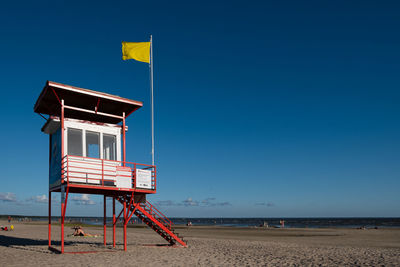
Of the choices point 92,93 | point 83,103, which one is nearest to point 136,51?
point 92,93

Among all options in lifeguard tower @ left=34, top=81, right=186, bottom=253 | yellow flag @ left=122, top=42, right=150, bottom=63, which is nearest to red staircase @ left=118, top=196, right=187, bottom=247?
lifeguard tower @ left=34, top=81, right=186, bottom=253

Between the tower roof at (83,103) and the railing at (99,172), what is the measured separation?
9.15 feet

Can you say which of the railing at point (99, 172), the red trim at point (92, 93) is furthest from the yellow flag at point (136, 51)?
the railing at point (99, 172)

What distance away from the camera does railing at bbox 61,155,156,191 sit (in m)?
17.3

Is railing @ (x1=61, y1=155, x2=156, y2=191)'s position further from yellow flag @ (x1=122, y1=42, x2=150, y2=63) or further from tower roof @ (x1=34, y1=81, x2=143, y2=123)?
yellow flag @ (x1=122, y1=42, x2=150, y2=63)

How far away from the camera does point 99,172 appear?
18.3m

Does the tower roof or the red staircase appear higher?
the tower roof

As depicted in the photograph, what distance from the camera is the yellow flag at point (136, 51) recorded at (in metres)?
21.2

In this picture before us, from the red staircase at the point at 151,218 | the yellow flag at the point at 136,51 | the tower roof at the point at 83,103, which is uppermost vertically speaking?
the yellow flag at the point at 136,51

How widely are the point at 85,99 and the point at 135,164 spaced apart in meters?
4.54

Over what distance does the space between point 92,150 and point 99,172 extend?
1625 mm

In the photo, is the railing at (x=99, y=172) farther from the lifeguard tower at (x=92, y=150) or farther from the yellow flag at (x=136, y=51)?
the yellow flag at (x=136, y=51)

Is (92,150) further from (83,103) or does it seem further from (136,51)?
(136,51)

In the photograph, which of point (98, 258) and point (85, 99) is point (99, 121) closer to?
point (85, 99)
